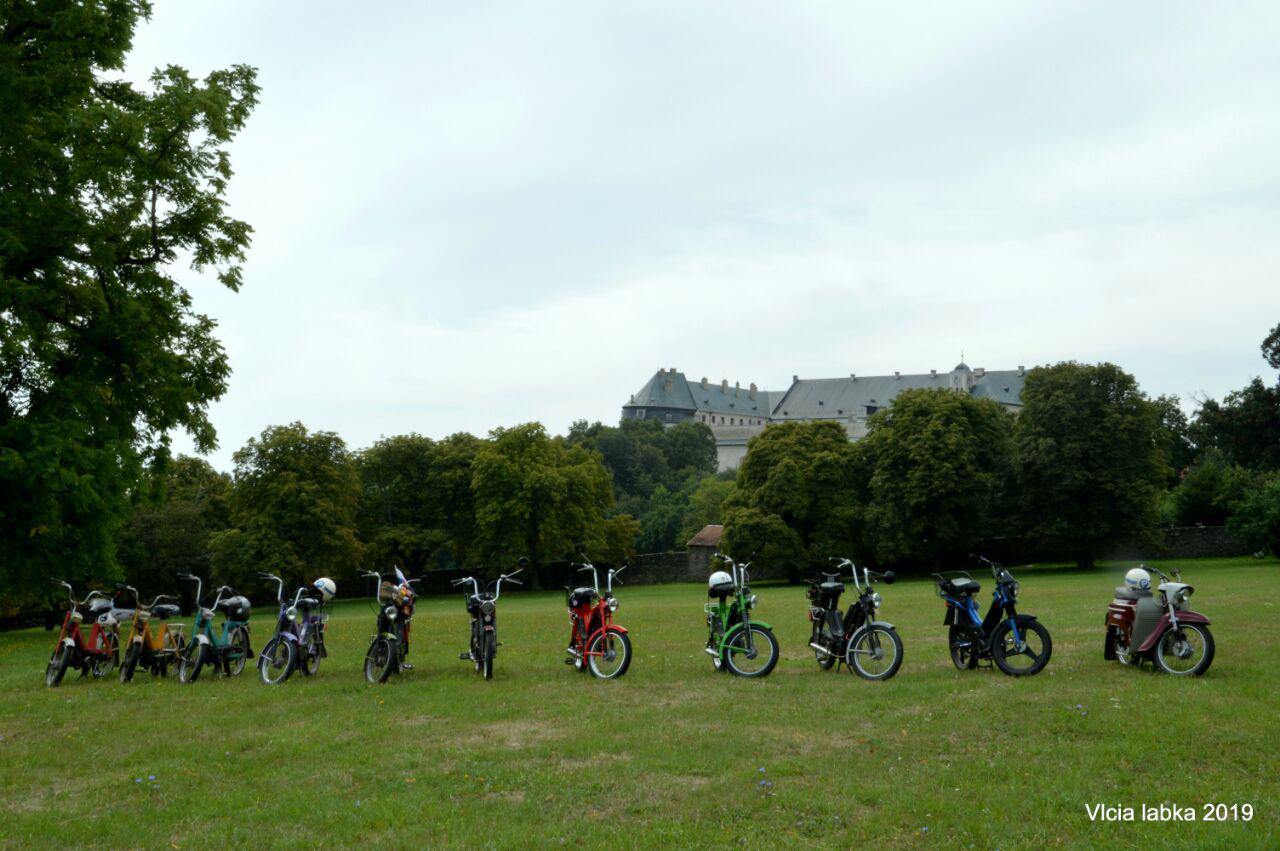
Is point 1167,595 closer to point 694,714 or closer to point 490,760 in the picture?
point 694,714

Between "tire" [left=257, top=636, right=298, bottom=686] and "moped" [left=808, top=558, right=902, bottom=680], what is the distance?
6384mm

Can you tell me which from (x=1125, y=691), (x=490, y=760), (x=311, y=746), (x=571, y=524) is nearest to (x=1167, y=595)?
(x=1125, y=691)

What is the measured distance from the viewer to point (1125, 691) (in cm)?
934

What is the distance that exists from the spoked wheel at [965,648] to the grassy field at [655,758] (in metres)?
0.28

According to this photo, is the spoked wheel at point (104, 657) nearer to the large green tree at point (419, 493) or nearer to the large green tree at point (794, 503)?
the large green tree at point (794, 503)

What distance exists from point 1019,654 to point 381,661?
7301 millimetres

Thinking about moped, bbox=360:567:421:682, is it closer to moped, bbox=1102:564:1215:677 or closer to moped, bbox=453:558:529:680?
moped, bbox=453:558:529:680

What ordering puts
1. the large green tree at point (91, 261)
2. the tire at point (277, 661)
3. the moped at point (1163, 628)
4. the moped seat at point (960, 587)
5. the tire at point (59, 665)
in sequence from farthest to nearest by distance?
1. the large green tree at point (91, 261)
2. the tire at point (59, 665)
3. the tire at point (277, 661)
4. the moped seat at point (960, 587)
5. the moped at point (1163, 628)

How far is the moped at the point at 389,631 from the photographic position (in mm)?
11969

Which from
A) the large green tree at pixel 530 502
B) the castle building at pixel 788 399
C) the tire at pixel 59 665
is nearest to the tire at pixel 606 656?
the tire at pixel 59 665

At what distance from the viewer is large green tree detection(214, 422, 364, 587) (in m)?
45.3

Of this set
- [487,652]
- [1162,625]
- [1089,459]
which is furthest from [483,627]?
[1089,459]

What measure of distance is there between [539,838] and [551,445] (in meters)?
53.0

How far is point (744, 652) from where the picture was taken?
11531 millimetres
